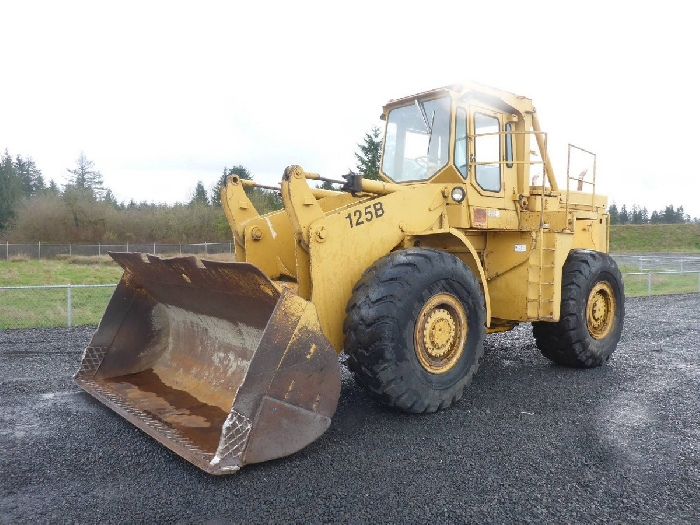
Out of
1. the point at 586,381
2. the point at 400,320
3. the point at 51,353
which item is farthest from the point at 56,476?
the point at 586,381

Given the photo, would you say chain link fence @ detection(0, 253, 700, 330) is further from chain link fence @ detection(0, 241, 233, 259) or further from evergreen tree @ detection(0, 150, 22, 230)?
evergreen tree @ detection(0, 150, 22, 230)

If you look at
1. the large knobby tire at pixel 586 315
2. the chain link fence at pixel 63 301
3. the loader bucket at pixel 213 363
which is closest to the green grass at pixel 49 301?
the chain link fence at pixel 63 301

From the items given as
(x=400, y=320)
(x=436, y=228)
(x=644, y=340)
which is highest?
(x=436, y=228)

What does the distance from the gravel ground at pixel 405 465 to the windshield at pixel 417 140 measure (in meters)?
2.39

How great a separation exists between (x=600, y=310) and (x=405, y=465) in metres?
4.19

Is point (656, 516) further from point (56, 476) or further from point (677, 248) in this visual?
point (677, 248)

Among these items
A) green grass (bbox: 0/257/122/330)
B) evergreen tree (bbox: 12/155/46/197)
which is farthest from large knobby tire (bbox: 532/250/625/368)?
evergreen tree (bbox: 12/155/46/197)

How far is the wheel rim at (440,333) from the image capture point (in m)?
4.81

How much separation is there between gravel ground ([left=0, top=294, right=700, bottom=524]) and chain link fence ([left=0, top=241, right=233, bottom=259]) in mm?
27881

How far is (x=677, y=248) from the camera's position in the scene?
5322cm

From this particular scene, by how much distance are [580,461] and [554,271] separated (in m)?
2.53

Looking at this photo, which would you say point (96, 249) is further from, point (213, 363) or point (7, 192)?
point (213, 363)

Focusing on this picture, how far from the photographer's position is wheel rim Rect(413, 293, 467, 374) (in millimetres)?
4809

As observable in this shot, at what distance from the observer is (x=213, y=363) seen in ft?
17.2
